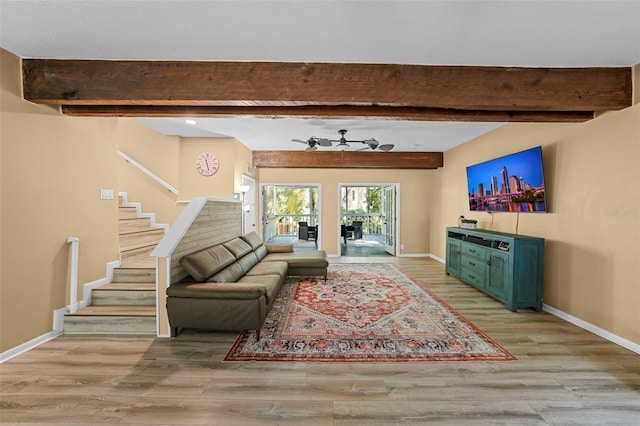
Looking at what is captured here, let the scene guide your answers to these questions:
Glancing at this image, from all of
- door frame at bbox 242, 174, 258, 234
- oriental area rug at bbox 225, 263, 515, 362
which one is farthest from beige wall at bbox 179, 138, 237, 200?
oriental area rug at bbox 225, 263, 515, 362

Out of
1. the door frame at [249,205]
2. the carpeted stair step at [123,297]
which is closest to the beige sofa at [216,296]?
the carpeted stair step at [123,297]

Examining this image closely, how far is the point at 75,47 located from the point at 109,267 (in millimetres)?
2502

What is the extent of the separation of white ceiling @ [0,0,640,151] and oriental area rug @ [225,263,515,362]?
271 centimetres

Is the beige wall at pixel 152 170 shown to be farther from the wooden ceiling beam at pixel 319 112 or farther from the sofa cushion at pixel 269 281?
the sofa cushion at pixel 269 281

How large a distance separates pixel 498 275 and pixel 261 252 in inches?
148

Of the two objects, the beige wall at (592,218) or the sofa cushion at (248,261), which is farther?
the sofa cushion at (248,261)

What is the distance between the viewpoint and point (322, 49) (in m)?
2.31

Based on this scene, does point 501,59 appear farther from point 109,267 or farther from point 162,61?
point 109,267

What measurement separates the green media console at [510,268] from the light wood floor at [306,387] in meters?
0.80

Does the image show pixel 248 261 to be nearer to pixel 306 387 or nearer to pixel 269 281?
pixel 269 281

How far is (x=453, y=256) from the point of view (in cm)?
509

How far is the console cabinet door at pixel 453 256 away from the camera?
193 inches

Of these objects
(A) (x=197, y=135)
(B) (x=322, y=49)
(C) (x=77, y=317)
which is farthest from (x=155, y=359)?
(A) (x=197, y=135)

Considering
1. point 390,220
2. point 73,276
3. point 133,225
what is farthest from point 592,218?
point 133,225
